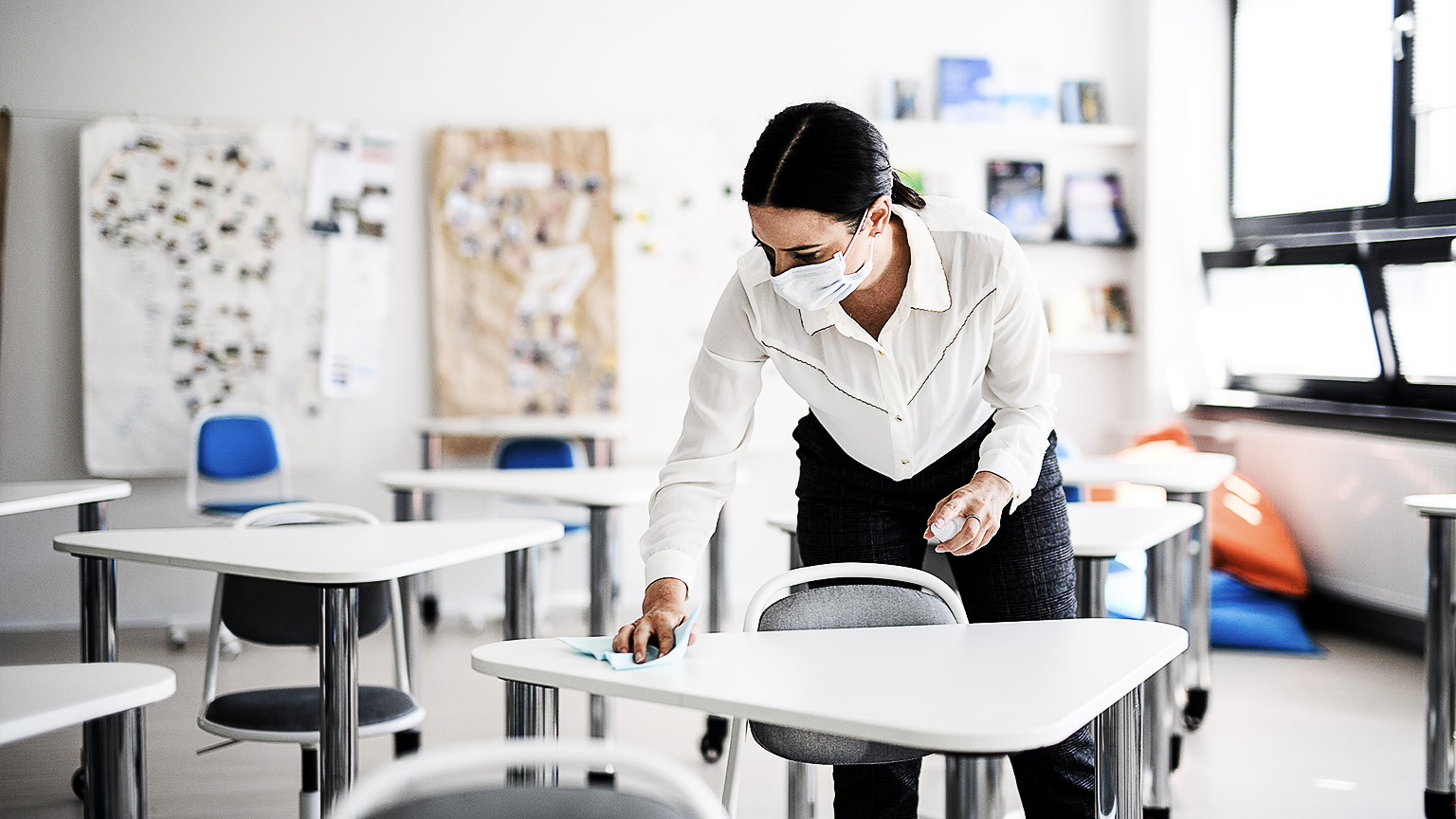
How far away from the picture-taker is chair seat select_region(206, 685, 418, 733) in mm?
2150

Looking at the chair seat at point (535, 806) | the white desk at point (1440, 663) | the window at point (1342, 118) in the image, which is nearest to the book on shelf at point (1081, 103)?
the window at point (1342, 118)

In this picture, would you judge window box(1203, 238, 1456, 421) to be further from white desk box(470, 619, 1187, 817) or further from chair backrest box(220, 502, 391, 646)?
chair backrest box(220, 502, 391, 646)

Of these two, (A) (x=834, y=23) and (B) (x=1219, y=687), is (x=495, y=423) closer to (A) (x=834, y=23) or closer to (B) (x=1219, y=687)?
(A) (x=834, y=23)

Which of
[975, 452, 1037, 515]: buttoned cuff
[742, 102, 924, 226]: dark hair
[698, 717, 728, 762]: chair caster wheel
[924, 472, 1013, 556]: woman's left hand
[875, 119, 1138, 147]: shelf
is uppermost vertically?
[875, 119, 1138, 147]: shelf

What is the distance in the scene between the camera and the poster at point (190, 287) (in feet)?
15.3

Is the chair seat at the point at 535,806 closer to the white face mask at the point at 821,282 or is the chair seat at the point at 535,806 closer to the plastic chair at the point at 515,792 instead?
the plastic chair at the point at 515,792

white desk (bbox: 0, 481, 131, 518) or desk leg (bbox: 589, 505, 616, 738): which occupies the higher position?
white desk (bbox: 0, 481, 131, 518)

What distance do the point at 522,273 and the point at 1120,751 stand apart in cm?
378

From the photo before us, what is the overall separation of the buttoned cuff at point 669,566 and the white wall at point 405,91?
3.47 m

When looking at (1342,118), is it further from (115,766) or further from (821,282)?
(115,766)

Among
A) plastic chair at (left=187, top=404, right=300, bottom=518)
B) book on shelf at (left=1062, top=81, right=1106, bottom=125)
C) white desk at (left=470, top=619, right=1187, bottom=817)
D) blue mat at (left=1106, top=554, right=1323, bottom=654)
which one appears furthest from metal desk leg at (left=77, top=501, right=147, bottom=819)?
book on shelf at (left=1062, top=81, right=1106, bottom=125)

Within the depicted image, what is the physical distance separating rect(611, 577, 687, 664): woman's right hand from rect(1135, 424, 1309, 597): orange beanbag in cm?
363

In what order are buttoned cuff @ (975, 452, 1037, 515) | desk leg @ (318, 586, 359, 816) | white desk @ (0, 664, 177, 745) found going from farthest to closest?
desk leg @ (318, 586, 359, 816) < buttoned cuff @ (975, 452, 1037, 515) < white desk @ (0, 664, 177, 745)

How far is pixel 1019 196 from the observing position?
5.33m
